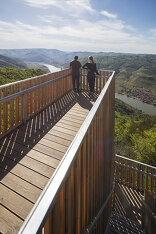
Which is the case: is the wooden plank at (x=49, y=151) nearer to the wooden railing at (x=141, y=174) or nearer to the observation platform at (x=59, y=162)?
the observation platform at (x=59, y=162)

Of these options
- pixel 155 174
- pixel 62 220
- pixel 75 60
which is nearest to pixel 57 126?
pixel 62 220

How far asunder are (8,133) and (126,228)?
5.07 meters

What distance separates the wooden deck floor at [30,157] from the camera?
91.8 inches

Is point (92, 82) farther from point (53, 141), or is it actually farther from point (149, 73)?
point (149, 73)

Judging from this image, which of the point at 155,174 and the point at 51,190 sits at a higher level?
the point at 51,190

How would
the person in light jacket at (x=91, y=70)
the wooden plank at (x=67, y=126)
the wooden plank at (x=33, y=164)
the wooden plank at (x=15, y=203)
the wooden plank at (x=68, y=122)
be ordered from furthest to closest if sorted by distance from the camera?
the person in light jacket at (x=91, y=70) < the wooden plank at (x=68, y=122) < the wooden plank at (x=67, y=126) < the wooden plank at (x=33, y=164) < the wooden plank at (x=15, y=203)

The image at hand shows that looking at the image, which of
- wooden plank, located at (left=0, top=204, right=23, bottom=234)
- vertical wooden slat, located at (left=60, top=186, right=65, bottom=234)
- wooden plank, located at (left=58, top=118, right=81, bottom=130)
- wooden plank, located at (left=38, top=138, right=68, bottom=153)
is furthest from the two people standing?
vertical wooden slat, located at (left=60, top=186, right=65, bottom=234)

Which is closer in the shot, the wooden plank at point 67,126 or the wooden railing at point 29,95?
the wooden railing at point 29,95

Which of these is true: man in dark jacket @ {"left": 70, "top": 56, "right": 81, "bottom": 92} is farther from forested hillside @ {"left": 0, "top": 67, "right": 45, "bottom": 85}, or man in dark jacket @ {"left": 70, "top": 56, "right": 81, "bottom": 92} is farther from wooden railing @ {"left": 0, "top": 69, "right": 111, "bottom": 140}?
forested hillside @ {"left": 0, "top": 67, "right": 45, "bottom": 85}

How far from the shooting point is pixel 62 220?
1468mm

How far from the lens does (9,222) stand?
2.13 meters

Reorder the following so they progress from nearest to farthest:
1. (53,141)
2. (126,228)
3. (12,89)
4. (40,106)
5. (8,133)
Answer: (53,141), (8,133), (12,89), (40,106), (126,228)

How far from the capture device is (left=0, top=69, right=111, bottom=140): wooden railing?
418 cm

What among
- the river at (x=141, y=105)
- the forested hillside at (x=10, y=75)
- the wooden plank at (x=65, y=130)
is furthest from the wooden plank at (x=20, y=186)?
the river at (x=141, y=105)
